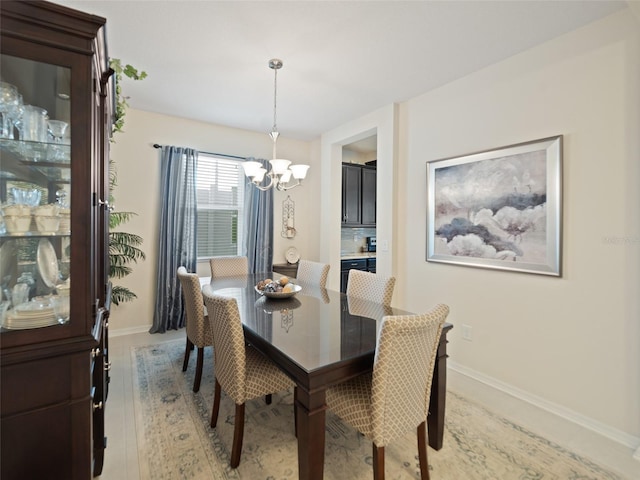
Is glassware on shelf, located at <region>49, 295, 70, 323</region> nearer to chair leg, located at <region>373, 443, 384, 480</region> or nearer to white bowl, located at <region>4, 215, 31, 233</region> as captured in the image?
white bowl, located at <region>4, 215, 31, 233</region>

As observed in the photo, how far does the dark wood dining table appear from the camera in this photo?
1302 millimetres

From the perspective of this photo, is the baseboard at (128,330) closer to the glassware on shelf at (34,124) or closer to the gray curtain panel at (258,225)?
the gray curtain panel at (258,225)

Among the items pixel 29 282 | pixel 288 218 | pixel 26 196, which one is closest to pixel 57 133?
pixel 26 196

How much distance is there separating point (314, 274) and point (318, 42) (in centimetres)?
208

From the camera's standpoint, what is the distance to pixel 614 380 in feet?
6.48

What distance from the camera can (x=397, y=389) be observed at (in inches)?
53.8

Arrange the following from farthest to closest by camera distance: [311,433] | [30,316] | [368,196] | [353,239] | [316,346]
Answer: [353,239] < [368,196] < [316,346] < [311,433] < [30,316]

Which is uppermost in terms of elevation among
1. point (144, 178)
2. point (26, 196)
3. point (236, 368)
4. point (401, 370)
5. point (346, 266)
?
point (144, 178)

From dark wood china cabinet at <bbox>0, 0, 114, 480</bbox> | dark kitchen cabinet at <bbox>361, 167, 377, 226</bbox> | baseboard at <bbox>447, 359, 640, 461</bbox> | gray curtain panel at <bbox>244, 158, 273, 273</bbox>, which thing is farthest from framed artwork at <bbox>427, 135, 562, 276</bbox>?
dark wood china cabinet at <bbox>0, 0, 114, 480</bbox>

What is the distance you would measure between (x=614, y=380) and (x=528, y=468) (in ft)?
2.97

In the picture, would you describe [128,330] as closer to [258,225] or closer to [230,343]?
[258,225]

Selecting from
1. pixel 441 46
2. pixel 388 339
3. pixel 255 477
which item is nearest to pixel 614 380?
pixel 388 339

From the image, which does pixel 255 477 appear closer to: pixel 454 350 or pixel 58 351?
pixel 58 351

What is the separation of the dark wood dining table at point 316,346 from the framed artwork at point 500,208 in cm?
113
